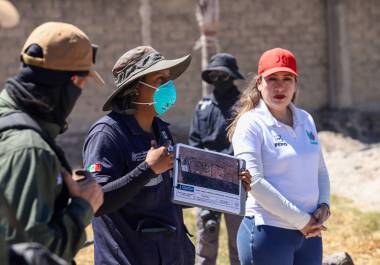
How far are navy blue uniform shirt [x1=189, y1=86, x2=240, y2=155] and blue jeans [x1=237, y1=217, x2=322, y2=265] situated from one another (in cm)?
217

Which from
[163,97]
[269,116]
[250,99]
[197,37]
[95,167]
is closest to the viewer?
[95,167]

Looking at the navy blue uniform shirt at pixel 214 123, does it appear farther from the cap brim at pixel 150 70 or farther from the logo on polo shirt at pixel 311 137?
the cap brim at pixel 150 70

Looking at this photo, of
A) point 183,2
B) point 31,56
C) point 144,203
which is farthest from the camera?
point 183,2

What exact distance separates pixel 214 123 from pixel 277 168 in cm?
240

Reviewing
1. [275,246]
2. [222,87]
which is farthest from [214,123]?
[275,246]

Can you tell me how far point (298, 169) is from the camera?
3688 mm

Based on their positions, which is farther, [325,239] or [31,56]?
[325,239]

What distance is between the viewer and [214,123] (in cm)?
605

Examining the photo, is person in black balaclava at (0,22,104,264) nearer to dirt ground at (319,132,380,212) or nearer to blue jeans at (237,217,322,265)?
blue jeans at (237,217,322,265)

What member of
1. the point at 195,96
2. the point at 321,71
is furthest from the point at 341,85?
the point at 195,96

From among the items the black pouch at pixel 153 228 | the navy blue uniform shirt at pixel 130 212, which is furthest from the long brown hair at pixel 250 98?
the black pouch at pixel 153 228

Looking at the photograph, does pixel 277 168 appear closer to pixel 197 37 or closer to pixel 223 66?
pixel 223 66

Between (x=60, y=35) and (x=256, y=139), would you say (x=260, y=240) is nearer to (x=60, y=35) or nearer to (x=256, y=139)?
(x=256, y=139)

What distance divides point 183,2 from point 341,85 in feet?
12.1
